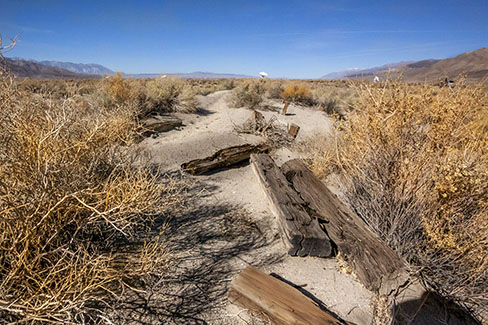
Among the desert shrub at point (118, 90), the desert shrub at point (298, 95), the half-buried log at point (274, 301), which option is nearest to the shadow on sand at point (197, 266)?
the half-buried log at point (274, 301)

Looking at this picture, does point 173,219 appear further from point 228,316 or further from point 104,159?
point 228,316

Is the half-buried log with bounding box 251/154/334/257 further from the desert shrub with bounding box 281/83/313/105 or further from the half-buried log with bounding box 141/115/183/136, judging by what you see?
the desert shrub with bounding box 281/83/313/105

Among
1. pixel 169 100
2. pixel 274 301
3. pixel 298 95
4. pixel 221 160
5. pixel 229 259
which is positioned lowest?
pixel 229 259

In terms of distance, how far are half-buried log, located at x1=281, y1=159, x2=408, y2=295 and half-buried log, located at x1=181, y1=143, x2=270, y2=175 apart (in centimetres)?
204

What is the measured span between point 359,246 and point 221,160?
10.6 feet

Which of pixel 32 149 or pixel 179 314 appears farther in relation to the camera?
pixel 179 314

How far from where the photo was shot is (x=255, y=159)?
4.89 m

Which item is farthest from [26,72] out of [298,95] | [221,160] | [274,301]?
[298,95]

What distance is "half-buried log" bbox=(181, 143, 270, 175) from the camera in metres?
4.95

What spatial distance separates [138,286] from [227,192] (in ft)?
7.86

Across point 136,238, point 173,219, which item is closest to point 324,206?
point 173,219

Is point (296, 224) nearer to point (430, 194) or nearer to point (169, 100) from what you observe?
point (430, 194)

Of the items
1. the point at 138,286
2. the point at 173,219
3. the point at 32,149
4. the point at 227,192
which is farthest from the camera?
the point at 227,192

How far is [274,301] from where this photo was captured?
2.05m
